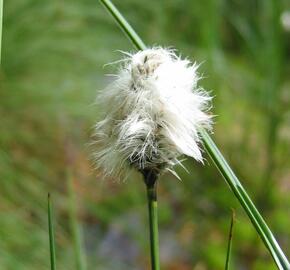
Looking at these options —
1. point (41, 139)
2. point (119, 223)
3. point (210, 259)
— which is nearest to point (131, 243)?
point (119, 223)

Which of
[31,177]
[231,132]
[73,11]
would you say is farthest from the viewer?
[231,132]

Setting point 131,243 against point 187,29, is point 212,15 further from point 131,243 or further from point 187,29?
point 131,243

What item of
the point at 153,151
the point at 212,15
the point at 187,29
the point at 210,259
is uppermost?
the point at 187,29

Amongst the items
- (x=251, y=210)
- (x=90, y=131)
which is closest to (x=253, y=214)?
(x=251, y=210)

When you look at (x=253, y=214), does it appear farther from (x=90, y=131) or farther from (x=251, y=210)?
(x=90, y=131)

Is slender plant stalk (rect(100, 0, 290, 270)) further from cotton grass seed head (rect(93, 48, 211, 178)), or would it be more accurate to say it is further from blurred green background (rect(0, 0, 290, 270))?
blurred green background (rect(0, 0, 290, 270))

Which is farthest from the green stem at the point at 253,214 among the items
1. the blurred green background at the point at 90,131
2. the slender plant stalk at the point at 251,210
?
the blurred green background at the point at 90,131

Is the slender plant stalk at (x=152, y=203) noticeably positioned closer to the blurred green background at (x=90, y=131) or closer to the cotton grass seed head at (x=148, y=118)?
the cotton grass seed head at (x=148, y=118)

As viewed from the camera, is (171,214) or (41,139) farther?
(171,214)

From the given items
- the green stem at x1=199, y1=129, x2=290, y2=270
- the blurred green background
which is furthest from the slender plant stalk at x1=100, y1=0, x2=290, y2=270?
the blurred green background
